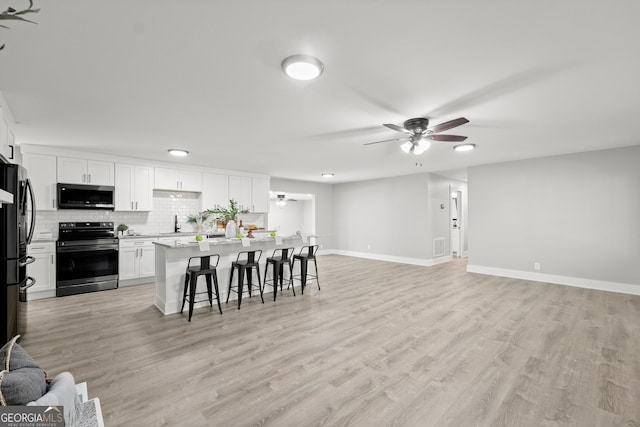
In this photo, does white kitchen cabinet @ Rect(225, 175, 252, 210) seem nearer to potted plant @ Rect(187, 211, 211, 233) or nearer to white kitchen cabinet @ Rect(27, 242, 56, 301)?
potted plant @ Rect(187, 211, 211, 233)

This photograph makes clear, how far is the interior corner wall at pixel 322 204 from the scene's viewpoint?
9.29 meters

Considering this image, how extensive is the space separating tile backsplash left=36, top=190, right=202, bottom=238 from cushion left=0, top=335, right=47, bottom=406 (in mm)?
→ 5086

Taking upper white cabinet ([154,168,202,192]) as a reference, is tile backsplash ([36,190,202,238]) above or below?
below

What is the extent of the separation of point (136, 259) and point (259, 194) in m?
3.20

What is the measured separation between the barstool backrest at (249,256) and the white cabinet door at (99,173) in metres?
2.97

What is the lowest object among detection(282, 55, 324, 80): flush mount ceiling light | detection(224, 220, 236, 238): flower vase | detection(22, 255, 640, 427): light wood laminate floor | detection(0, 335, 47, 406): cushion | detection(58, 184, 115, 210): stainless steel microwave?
detection(22, 255, 640, 427): light wood laminate floor

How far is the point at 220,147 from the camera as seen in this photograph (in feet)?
16.2

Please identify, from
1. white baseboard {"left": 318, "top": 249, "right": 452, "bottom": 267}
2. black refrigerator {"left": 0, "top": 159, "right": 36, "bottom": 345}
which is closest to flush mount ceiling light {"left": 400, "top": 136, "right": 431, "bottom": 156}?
black refrigerator {"left": 0, "top": 159, "right": 36, "bottom": 345}

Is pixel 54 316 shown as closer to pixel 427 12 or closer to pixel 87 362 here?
pixel 87 362

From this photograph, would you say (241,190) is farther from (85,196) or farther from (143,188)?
(85,196)

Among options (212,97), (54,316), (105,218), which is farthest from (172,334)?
(105,218)

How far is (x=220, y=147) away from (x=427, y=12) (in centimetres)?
392

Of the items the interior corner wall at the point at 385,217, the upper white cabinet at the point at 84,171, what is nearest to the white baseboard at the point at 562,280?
the interior corner wall at the point at 385,217

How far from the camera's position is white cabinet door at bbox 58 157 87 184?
16.6 feet
